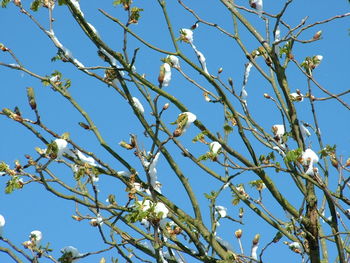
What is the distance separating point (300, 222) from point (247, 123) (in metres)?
0.75

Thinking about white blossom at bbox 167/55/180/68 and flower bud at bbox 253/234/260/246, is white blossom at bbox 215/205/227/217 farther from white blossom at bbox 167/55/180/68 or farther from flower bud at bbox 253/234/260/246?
white blossom at bbox 167/55/180/68

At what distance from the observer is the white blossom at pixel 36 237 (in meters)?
3.49

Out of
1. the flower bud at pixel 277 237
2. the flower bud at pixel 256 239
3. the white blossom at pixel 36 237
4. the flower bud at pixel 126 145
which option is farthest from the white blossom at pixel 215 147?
the white blossom at pixel 36 237

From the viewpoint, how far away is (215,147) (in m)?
3.12

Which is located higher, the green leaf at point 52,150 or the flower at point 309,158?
the flower at point 309,158

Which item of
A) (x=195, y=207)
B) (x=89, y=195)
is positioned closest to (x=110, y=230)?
(x=89, y=195)

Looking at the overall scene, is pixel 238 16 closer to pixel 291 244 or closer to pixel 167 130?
pixel 167 130

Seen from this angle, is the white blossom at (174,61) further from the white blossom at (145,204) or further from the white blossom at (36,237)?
the white blossom at (36,237)

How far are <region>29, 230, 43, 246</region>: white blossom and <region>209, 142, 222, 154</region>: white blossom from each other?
121cm

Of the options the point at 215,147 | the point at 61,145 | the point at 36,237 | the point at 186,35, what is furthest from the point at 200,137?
the point at 36,237

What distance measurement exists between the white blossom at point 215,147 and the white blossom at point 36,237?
1.21m

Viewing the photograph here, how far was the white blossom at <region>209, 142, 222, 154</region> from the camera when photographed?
10.2 feet

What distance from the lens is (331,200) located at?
312 centimetres

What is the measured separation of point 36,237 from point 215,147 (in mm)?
1248
